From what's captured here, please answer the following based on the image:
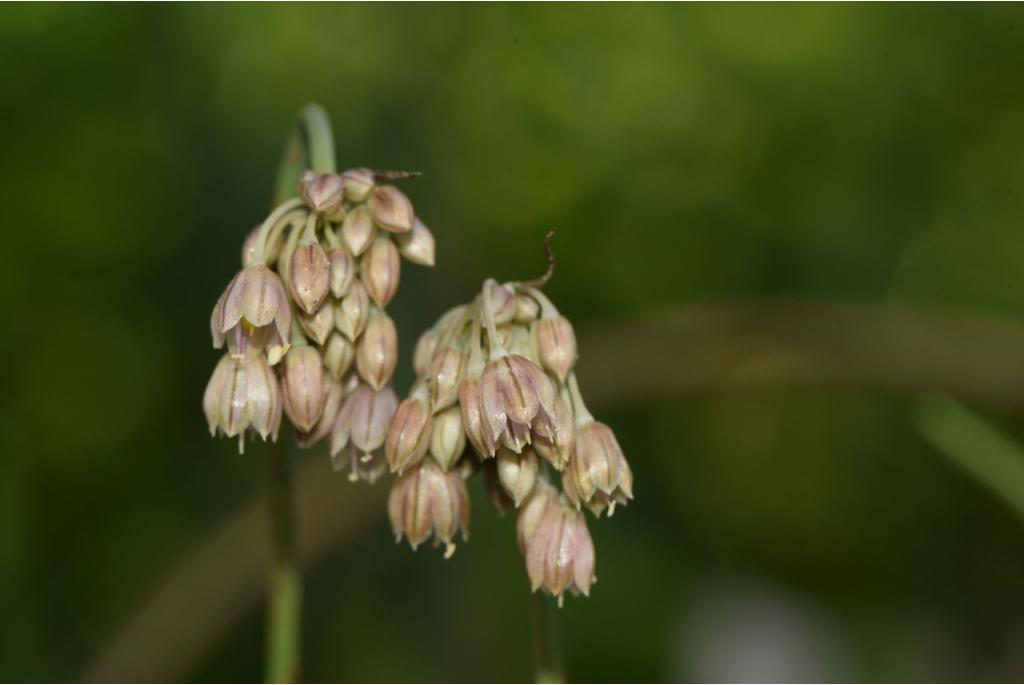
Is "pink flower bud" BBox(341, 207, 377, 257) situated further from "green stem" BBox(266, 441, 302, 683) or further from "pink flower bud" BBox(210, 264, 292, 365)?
"green stem" BBox(266, 441, 302, 683)

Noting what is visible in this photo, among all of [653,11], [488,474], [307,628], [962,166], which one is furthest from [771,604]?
[653,11]

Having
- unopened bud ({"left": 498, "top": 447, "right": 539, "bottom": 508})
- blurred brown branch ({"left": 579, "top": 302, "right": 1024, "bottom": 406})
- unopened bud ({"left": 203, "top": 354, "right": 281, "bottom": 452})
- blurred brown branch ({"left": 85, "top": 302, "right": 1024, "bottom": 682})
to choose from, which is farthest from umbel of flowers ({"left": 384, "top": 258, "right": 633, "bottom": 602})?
blurred brown branch ({"left": 579, "top": 302, "right": 1024, "bottom": 406})

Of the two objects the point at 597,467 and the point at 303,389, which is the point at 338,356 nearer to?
the point at 303,389

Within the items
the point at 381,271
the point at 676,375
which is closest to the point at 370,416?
the point at 381,271

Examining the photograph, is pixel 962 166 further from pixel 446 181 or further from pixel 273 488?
pixel 273 488

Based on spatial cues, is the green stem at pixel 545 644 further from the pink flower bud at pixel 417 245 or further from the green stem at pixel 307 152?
the green stem at pixel 307 152

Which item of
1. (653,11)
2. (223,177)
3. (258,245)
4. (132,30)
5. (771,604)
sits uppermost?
(653,11)
